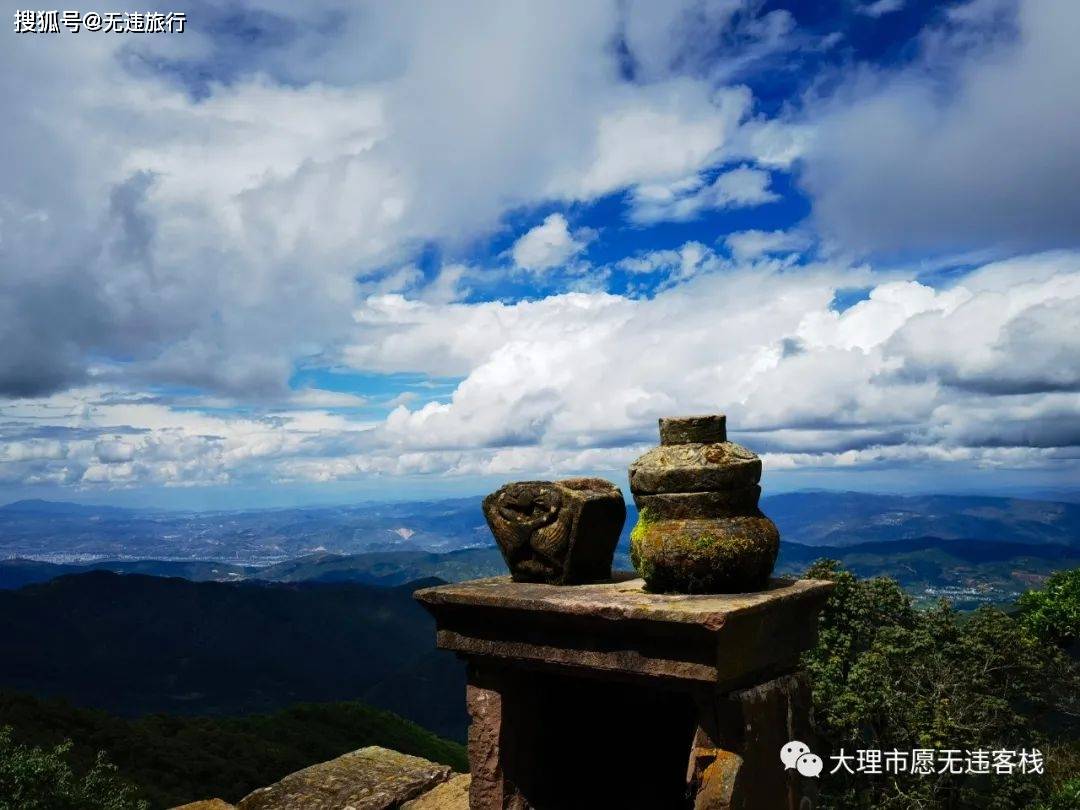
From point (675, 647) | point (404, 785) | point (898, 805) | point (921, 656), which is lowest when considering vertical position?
point (898, 805)

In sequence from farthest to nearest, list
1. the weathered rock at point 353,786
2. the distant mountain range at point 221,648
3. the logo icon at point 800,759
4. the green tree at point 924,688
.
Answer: the distant mountain range at point 221,648, the green tree at point 924,688, the weathered rock at point 353,786, the logo icon at point 800,759

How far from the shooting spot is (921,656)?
22250 millimetres

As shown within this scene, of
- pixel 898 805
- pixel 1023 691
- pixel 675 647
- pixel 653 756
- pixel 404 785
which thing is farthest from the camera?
pixel 1023 691

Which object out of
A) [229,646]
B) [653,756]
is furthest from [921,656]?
[229,646]

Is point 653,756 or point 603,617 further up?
point 603,617

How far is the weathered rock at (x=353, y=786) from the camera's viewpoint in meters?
6.27

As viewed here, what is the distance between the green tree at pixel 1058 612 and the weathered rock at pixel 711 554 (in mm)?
26325

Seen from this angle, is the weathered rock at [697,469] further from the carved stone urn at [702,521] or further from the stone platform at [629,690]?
the stone platform at [629,690]

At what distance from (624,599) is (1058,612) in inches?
1081

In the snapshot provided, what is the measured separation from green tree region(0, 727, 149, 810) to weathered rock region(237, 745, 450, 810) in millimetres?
8930

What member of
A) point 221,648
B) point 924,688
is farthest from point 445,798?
point 221,648

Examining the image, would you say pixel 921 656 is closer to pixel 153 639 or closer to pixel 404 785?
pixel 404 785

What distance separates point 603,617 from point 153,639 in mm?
171533

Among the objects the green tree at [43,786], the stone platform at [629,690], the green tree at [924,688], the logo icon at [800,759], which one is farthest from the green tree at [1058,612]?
the green tree at [43,786]
